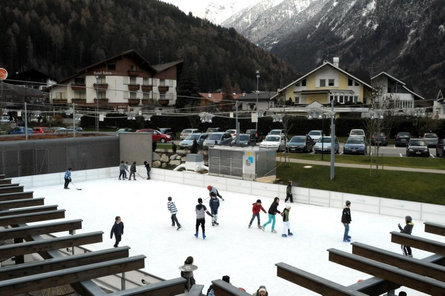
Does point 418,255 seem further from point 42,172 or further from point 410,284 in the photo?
point 42,172

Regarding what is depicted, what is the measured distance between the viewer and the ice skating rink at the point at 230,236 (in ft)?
42.0

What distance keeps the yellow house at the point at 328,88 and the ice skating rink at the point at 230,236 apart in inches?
1509

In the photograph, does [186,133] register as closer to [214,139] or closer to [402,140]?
[214,139]

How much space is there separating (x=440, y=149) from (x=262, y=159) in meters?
16.0

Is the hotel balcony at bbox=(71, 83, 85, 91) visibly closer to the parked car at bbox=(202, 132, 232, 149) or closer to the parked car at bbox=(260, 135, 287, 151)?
the parked car at bbox=(202, 132, 232, 149)

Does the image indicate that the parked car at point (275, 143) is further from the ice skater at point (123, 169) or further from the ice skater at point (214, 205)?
the ice skater at point (214, 205)

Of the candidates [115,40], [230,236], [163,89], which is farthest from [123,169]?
[115,40]

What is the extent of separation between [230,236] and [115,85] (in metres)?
55.7

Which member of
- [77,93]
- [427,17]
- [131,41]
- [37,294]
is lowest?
[37,294]

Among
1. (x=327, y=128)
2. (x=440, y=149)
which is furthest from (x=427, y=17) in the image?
(x=440, y=149)

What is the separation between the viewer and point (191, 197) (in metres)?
25.2

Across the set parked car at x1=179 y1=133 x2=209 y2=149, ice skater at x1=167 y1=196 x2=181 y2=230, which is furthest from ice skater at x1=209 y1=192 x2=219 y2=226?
parked car at x1=179 y1=133 x2=209 y2=149

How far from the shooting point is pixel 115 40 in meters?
124

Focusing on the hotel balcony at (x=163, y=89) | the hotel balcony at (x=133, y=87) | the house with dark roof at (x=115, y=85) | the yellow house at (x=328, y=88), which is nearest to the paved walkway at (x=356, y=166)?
the yellow house at (x=328, y=88)
